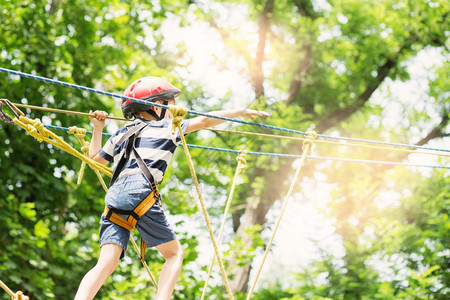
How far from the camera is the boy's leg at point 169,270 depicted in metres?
2.55

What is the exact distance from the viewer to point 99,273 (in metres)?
2.41

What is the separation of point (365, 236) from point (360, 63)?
4270mm

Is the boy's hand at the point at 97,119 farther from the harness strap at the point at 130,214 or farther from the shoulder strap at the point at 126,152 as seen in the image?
the harness strap at the point at 130,214

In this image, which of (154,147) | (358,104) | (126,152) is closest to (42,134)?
(126,152)

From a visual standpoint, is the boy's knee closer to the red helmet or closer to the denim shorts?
the denim shorts

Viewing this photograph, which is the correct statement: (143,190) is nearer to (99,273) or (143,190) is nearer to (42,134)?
(99,273)

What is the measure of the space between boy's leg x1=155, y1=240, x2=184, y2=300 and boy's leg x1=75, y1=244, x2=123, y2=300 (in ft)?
0.69

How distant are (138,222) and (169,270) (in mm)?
259

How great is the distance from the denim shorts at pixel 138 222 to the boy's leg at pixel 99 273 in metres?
0.03

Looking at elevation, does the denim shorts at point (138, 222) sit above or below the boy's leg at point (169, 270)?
above

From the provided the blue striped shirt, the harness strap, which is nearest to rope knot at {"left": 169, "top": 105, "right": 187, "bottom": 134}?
the blue striped shirt

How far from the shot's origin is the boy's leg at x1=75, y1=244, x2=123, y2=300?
234 cm

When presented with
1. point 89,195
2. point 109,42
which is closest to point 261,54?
point 109,42

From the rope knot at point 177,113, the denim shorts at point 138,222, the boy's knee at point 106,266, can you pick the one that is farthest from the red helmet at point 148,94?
the boy's knee at point 106,266
